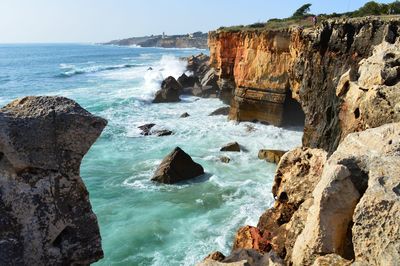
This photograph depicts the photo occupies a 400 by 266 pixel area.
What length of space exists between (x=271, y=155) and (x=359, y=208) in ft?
52.2

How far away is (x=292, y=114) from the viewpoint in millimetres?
27266

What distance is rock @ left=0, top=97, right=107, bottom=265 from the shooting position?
190 inches

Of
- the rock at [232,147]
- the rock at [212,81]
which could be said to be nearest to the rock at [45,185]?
the rock at [232,147]

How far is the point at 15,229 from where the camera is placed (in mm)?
4820

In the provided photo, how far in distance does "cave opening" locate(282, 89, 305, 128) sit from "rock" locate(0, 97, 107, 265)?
22.7 meters

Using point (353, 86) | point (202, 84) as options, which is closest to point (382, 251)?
point (353, 86)

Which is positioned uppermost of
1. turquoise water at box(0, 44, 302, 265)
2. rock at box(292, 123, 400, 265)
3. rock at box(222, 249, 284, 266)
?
rock at box(292, 123, 400, 265)

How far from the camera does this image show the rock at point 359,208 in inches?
175

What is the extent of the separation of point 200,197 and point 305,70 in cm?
786

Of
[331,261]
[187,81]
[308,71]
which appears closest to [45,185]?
[331,261]

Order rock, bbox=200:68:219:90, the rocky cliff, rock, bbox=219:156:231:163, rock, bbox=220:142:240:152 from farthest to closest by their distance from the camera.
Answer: rock, bbox=200:68:219:90
rock, bbox=220:142:240:152
rock, bbox=219:156:231:163
the rocky cliff

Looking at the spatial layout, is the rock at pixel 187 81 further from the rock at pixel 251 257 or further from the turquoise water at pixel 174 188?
the rock at pixel 251 257

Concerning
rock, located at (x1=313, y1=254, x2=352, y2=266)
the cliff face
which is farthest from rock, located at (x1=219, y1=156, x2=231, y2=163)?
rock, located at (x1=313, y1=254, x2=352, y2=266)

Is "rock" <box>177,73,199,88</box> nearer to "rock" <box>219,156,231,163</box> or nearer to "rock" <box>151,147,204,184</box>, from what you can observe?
"rock" <box>219,156,231,163</box>
